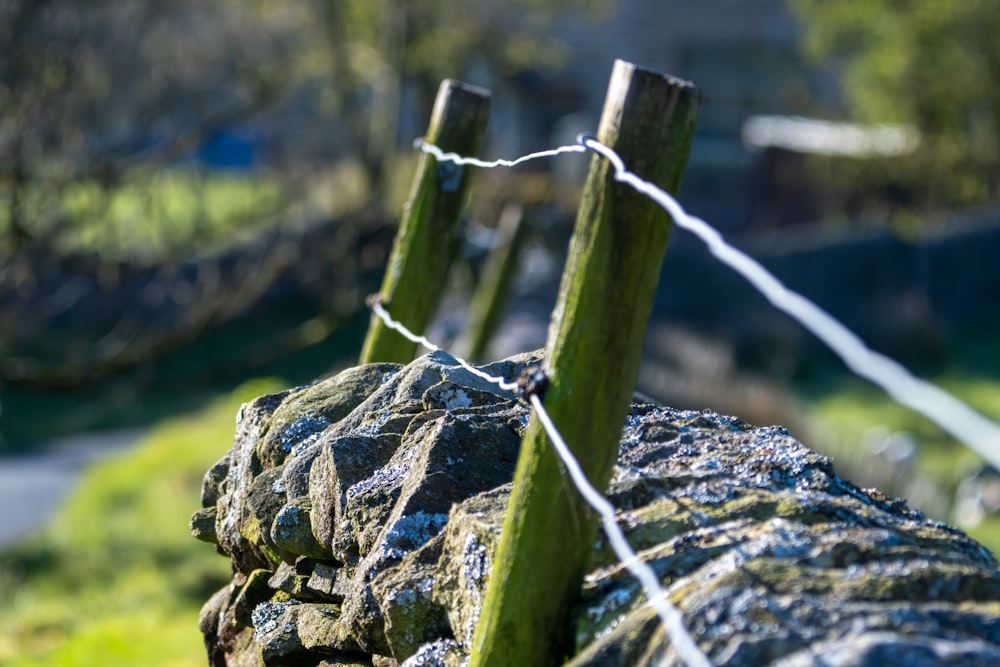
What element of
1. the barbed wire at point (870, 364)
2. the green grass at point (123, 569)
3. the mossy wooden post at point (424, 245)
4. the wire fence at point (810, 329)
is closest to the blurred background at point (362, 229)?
the green grass at point (123, 569)

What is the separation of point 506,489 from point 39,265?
470 cm

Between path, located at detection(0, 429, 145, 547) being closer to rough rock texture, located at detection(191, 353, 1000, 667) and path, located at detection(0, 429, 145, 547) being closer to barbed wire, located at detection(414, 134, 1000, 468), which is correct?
rough rock texture, located at detection(191, 353, 1000, 667)

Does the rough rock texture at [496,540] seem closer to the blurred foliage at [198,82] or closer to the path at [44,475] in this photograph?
the blurred foliage at [198,82]

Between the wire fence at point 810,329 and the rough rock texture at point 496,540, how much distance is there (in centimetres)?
6

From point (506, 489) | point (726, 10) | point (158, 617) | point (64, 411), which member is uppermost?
point (726, 10)

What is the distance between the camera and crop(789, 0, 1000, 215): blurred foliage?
23.3 m

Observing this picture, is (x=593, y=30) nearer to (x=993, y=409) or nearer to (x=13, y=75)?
(x=993, y=409)

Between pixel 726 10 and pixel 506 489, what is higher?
pixel 726 10

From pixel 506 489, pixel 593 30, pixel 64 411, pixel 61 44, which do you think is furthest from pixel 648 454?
pixel 593 30

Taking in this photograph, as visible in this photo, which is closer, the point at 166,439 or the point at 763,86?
the point at 166,439

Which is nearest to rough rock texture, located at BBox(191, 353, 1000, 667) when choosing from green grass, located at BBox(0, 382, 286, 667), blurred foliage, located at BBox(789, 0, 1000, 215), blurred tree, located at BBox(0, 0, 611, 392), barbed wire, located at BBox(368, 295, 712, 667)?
barbed wire, located at BBox(368, 295, 712, 667)

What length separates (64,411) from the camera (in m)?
16.4

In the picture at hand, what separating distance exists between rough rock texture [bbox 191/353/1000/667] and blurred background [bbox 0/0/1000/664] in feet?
9.22

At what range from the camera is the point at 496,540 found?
2.26 metres
